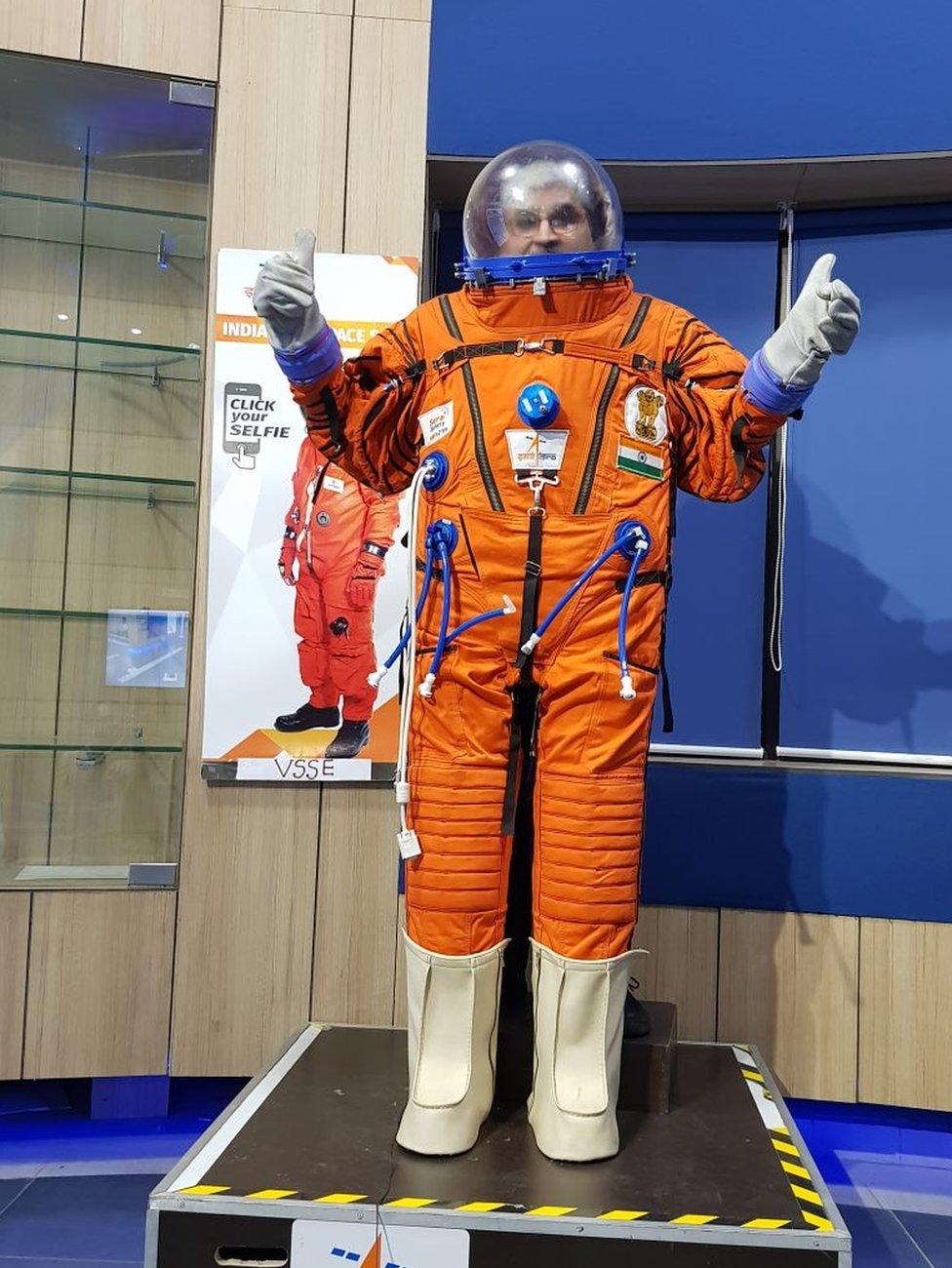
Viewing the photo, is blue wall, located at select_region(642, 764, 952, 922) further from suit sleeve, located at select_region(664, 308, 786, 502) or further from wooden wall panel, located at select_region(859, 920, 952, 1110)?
suit sleeve, located at select_region(664, 308, 786, 502)

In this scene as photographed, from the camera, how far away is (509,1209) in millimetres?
1311

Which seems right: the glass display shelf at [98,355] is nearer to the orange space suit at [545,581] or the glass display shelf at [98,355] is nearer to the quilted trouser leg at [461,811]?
the orange space suit at [545,581]

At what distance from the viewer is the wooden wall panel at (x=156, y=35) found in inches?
90.0

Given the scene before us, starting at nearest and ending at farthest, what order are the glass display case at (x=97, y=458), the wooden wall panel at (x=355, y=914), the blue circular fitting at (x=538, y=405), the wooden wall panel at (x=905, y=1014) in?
1. the blue circular fitting at (x=538, y=405)
2. the wooden wall panel at (x=905, y=1014)
3. the wooden wall panel at (x=355, y=914)
4. the glass display case at (x=97, y=458)

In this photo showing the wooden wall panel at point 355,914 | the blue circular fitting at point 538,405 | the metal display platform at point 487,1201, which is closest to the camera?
the metal display platform at point 487,1201

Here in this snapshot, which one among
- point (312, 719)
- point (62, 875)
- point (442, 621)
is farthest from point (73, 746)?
point (442, 621)

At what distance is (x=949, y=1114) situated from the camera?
223 centimetres

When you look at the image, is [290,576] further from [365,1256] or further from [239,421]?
[365,1256]

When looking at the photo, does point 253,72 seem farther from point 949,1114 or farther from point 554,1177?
point 949,1114

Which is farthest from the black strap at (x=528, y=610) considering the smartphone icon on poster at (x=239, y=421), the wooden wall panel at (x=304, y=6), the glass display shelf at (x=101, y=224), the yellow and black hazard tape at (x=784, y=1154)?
the wooden wall panel at (x=304, y=6)

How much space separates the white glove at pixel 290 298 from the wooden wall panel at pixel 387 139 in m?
0.84

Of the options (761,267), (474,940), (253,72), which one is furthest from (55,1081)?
(761,267)

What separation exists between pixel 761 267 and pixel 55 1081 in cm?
265

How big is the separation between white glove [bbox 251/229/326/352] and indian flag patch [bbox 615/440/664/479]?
50cm
